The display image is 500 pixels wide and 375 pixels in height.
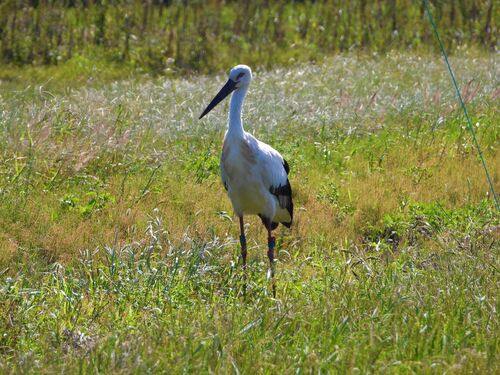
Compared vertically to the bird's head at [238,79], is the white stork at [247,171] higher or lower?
lower

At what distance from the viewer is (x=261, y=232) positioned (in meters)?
9.69

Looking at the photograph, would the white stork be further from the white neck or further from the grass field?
the grass field

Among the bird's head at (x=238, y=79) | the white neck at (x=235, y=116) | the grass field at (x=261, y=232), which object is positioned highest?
the bird's head at (x=238, y=79)

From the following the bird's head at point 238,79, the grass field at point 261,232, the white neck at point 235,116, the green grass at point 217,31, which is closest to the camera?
the grass field at point 261,232

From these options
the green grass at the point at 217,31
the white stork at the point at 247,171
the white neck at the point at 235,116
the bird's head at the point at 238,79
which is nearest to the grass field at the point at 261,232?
the white stork at the point at 247,171

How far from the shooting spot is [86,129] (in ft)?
35.4

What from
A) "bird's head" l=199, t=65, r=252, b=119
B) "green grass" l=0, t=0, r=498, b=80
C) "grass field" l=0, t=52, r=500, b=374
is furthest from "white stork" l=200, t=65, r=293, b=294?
"green grass" l=0, t=0, r=498, b=80

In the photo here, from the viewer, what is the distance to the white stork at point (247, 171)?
27.0 feet

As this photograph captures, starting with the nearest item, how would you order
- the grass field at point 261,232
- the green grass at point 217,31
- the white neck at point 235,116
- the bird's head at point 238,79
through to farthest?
the grass field at point 261,232
the white neck at point 235,116
the bird's head at point 238,79
the green grass at point 217,31

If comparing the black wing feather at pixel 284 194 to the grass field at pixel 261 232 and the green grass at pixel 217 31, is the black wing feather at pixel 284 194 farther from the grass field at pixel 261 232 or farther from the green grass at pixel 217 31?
the green grass at pixel 217 31

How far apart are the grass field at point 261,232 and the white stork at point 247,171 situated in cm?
32

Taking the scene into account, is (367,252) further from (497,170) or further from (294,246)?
(497,170)

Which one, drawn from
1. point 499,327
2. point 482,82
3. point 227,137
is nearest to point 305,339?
point 499,327

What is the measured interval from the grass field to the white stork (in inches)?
12.5
